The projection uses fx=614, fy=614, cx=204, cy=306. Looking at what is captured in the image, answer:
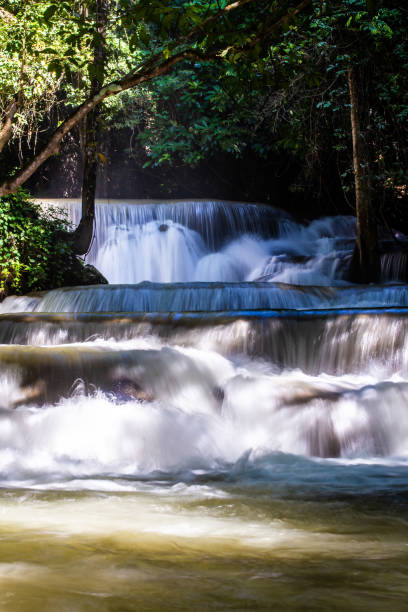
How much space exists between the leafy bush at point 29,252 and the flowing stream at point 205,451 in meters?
0.93

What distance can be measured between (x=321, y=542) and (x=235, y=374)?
3550 millimetres

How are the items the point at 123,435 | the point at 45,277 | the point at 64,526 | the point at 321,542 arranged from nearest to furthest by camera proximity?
1. the point at 321,542
2. the point at 64,526
3. the point at 123,435
4. the point at 45,277

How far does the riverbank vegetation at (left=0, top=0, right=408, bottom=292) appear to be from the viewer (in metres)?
5.55

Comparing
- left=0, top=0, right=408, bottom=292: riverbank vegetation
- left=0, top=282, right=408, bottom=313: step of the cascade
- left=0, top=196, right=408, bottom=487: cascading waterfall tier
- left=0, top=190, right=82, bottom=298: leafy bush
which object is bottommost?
left=0, top=196, right=408, bottom=487: cascading waterfall tier

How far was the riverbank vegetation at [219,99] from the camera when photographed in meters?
5.55

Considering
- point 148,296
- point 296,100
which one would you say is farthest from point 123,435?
point 296,100

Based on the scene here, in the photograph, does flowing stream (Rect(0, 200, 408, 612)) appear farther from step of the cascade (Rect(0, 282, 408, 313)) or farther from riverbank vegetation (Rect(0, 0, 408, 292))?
riverbank vegetation (Rect(0, 0, 408, 292))

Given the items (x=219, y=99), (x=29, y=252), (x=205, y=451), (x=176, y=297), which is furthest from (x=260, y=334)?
(x=219, y=99)

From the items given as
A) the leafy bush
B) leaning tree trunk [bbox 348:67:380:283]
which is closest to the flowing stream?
the leafy bush

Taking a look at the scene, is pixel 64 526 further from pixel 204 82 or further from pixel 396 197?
pixel 204 82

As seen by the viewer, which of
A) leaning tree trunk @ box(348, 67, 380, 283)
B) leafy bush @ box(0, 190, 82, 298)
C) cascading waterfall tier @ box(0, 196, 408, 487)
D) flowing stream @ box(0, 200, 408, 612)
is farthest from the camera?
leaning tree trunk @ box(348, 67, 380, 283)

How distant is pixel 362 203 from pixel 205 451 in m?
7.47

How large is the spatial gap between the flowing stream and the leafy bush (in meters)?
0.93

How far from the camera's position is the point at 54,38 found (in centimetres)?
953
